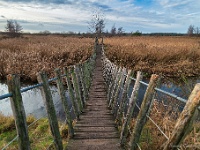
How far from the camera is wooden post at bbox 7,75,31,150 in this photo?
7.13ft

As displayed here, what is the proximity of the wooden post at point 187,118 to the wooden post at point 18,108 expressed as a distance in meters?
1.53

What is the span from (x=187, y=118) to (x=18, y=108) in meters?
1.67

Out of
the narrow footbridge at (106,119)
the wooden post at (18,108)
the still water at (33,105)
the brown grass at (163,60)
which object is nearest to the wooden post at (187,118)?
the narrow footbridge at (106,119)

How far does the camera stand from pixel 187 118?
5.99 ft

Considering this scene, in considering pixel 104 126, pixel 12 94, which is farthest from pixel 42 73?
pixel 104 126

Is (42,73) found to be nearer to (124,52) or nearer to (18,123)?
(18,123)

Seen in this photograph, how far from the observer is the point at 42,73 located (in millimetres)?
3051

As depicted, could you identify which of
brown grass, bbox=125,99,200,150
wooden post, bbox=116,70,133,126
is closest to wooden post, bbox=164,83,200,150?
brown grass, bbox=125,99,200,150

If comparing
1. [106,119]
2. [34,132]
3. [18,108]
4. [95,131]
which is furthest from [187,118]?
[34,132]

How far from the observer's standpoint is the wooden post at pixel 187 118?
5.86 ft

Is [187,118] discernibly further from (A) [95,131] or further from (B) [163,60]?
(B) [163,60]

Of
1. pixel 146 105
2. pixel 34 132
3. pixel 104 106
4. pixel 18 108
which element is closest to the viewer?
pixel 18 108

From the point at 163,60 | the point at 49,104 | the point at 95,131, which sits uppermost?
the point at 49,104

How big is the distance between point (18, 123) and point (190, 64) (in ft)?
58.1
